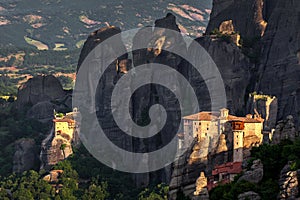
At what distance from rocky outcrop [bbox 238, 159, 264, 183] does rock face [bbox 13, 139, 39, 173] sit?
2623 inches

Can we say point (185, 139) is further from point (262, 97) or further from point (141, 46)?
point (141, 46)

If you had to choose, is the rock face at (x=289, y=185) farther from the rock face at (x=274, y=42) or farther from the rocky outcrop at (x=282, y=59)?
the rocky outcrop at (x=282, y=59)

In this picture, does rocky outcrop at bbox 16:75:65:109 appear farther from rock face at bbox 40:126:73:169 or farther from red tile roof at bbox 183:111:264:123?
red tile roof at bbox 183:111:264:123

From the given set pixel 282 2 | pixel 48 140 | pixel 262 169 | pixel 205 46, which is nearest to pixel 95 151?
pixel 48 140

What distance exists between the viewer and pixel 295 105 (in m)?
98.2

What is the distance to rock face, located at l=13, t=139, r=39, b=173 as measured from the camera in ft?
387

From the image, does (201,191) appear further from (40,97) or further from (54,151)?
(40,97)

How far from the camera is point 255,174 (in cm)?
5203

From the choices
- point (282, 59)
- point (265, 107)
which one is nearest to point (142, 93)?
point (282, 59)

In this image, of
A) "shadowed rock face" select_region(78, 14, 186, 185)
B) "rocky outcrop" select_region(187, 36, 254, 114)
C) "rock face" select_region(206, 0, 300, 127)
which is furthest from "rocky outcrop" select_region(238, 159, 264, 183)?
"shadowed rock face" select_region(78, 14, 186, 185)

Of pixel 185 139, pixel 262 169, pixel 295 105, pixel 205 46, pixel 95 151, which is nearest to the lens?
pixel 262 169

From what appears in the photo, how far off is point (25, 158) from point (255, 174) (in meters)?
68.9

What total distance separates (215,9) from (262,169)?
70.3 meters

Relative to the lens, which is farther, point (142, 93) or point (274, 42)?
point (142, 93)
